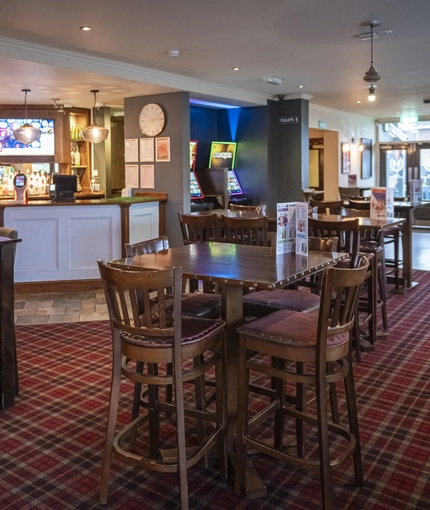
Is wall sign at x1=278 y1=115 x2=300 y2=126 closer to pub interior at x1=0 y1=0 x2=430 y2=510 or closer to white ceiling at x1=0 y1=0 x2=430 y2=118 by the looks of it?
pub interior at x1=0 y1=0 x2=430 y2=510

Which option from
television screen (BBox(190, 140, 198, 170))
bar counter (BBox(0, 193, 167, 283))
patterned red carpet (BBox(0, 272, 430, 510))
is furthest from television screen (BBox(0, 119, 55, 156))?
patterned red carpet (BBox(0, 272, 430, 510))

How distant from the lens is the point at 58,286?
662 centimetres

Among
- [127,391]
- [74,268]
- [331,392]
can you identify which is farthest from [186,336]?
[74,268]

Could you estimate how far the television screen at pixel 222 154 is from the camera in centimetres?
1016

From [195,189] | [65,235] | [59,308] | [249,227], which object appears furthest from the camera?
[195,189]

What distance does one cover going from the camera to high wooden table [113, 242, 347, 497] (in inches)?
96.9

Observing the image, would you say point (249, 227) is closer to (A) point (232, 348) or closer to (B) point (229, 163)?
(A) point (232, 348)

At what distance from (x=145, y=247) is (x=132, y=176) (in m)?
5.61

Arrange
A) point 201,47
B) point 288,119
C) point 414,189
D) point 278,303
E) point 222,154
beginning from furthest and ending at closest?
point 414,189 → point 222,154 → point 288,119 → point 201,47 → point 278,303

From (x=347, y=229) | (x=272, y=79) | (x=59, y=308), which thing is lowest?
(x=59, y=308)

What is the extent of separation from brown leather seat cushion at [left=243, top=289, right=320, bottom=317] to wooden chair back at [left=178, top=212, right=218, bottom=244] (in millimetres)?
1953

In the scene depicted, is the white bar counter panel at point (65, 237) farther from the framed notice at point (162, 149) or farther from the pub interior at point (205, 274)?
the framed notice at point (162, 149)

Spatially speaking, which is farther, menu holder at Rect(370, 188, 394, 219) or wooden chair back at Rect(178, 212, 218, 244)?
menu holder at Rect(370, 188, 394, 219)

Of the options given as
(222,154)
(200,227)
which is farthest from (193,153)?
(200,227)
